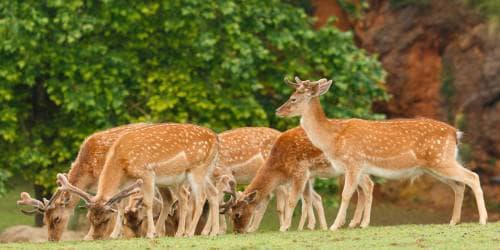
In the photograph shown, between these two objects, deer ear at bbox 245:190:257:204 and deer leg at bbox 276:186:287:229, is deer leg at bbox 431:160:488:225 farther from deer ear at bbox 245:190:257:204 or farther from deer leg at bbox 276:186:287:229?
deer leg at bbox 276:186:287:229

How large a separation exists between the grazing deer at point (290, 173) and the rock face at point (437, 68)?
957 cm

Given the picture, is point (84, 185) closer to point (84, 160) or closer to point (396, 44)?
point (84, 160)

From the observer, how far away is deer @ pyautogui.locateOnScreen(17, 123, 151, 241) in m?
15.7

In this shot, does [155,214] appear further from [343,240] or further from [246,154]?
[343,240]

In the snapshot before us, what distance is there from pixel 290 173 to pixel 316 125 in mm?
818

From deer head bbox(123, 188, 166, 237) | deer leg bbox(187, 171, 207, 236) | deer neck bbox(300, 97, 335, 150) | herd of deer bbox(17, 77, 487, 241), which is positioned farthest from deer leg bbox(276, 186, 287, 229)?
deer head bbox(123, 188, 166, 237)

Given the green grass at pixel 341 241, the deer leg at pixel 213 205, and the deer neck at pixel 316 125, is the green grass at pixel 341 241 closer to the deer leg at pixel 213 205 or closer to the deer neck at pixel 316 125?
the deer leg at pixel 213 205

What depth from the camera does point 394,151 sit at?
15.4m

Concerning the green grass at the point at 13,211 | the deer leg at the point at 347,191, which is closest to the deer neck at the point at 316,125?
the deer leg at the point at 347,191

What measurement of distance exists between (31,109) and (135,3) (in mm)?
2583

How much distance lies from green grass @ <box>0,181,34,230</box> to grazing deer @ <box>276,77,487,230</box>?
29.9 ft

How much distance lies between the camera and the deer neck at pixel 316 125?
15.7 meters

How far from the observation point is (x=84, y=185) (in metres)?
16.0

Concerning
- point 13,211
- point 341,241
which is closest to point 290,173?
point 341,241
